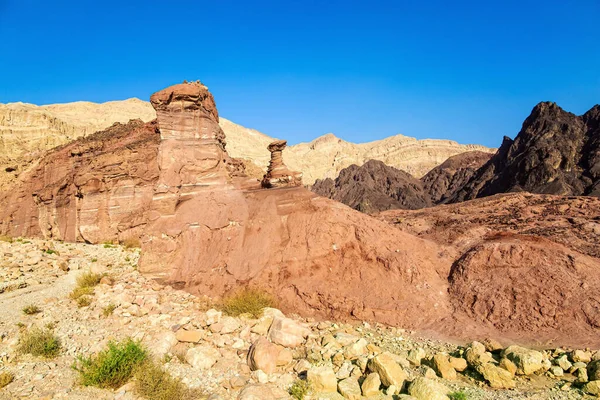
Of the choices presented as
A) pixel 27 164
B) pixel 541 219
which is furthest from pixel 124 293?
pixel 27 164

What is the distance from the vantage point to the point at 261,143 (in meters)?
105

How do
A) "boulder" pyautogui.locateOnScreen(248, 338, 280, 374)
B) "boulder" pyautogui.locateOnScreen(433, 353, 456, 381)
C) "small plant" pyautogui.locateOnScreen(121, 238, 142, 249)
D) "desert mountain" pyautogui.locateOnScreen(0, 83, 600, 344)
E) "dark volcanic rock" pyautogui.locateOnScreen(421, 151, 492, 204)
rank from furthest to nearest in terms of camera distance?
"dark volcanic rock" pyautogui.locateOnScreen(421, 151, 492, 204) → "small plant" pyautogui.locateOnScreen(121, 238, 142, 249) → "desert mountain" pyautogui.locateOnScreen(0, 83, 600, 344) → "boulder" pyautogui.locateOnScreen(248, 338, 280, 374) → "boulder" pyautogui.locateOnScreen(433, 353, 456, 381)

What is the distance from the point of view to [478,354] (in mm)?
6594

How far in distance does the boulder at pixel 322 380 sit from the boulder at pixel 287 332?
1.40m

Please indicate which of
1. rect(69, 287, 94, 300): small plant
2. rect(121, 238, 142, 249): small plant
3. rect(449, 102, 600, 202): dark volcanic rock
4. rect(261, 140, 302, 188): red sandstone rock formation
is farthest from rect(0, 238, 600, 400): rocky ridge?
rect(449, 102, 600, 202): dark volcanic rock

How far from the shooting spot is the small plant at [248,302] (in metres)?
8.62

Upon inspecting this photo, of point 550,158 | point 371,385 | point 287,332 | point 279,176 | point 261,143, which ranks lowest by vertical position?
point 371,385

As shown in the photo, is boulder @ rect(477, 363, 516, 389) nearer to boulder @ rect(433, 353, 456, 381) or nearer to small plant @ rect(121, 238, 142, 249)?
boulder @ rect(433, 353, 456, 381)

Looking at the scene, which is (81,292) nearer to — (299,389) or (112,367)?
(112,367)

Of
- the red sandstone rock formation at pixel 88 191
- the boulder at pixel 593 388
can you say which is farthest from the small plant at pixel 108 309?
the red sandstone rock formation at pixel 88 191

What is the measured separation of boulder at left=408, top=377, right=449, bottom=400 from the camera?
5.54 meters

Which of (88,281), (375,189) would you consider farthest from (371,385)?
(375,189)

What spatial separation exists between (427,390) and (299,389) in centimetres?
201

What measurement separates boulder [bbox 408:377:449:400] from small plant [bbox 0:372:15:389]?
6553 millimetres
